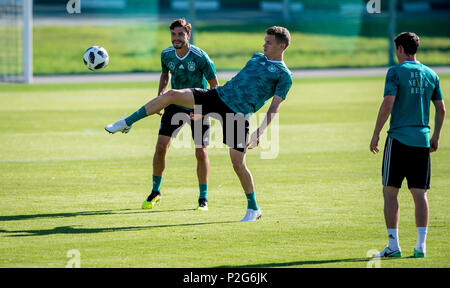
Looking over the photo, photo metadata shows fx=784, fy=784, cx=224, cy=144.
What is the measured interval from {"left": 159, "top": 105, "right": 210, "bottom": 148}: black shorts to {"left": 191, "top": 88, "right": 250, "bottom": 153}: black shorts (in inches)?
36.6

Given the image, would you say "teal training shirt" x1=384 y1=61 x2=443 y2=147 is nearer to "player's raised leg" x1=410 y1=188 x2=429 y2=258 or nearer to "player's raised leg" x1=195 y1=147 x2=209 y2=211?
"player's raised leg" x1=410 y1=188 x2=429 y2=258

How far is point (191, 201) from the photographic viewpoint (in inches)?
422

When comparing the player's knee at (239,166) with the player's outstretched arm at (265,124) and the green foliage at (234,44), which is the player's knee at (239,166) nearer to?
the player's outstretched arm at (265,124)

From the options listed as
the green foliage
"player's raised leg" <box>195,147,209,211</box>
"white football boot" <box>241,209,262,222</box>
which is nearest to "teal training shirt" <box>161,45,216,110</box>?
"player's raised leg" <box>195,147,209,211</box>

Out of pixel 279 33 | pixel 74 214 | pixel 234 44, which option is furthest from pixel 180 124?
pixel 234 44

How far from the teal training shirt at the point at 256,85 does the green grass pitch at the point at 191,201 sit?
144 cm

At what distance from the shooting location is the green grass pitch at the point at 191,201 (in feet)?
26.0

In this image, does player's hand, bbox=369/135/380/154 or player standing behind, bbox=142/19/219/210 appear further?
player standing behind, bbox=142/19/219/210

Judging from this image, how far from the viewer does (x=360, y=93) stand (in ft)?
82.3

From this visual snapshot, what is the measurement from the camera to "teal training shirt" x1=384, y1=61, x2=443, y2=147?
24.9ft

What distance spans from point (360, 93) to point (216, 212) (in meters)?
15.9

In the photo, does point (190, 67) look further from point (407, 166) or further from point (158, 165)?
point (407, 166)

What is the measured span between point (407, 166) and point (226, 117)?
2.47 meters
